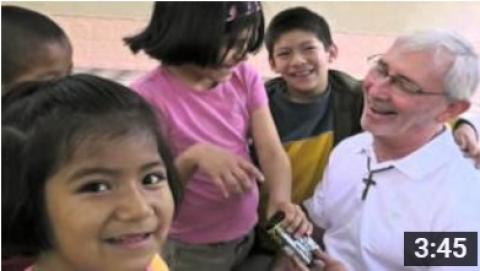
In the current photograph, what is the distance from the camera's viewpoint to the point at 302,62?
176 cm

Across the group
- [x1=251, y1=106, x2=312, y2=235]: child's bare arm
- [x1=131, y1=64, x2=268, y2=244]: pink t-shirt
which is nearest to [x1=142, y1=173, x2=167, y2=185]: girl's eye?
[x1=131, y1=64, x2=268, y2=244]: pink t-shirt

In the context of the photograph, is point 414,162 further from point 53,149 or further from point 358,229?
point 53,149

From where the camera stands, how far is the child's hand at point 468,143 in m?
1.48

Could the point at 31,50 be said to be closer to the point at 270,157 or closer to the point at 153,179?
the point at 153,179

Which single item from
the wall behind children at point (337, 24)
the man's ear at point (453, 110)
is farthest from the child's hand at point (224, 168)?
the wall behind children at point (337, 24)

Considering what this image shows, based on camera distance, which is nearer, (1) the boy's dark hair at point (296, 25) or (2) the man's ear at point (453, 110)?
(2) the man's ear at point (453, 110)

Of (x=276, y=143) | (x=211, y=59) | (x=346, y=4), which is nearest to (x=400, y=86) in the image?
(x=276, y=143)

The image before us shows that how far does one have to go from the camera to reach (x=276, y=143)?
1497mm

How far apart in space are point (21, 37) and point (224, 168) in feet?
1.31

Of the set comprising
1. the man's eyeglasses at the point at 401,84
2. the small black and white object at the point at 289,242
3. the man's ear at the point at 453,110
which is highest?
the man's eyeglasses at the point at 401,84
